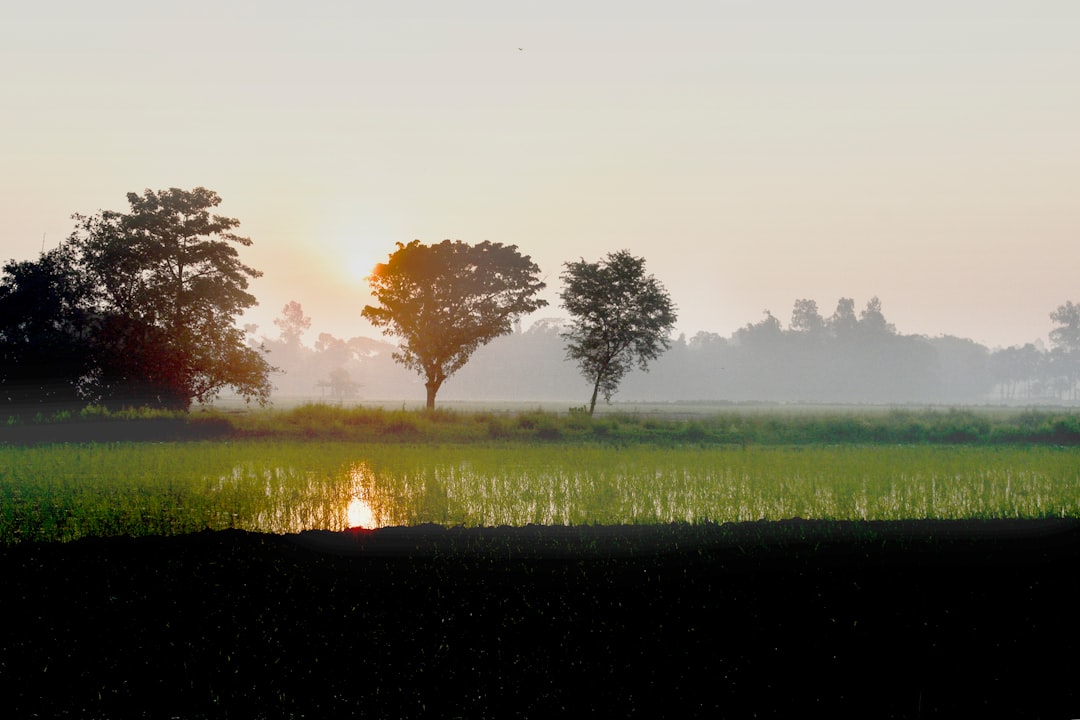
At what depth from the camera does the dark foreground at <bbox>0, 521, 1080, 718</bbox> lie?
6.55m

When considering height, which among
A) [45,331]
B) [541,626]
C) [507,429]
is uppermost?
[45,331]

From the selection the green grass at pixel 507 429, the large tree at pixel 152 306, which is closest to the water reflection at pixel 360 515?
the green grass at pixel 507 429

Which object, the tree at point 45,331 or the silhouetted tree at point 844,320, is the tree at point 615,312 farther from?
the silhouetted tree at point 844,320

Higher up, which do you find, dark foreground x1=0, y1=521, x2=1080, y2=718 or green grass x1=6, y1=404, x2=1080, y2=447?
green grass x1=6, y1=404, x2=1080, y2=447

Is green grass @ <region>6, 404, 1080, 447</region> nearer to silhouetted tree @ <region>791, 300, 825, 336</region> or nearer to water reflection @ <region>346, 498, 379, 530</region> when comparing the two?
water reflection @ <region>346, 498, 379, 530</region>

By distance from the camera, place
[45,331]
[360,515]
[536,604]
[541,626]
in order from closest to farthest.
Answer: [541,626], [536,604], [360,515], [45,331]

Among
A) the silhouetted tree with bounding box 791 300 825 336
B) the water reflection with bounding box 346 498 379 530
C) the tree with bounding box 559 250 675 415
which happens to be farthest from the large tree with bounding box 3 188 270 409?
the silhouetted tree with bounding box 791 300 825 336

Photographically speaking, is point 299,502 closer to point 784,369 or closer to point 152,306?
point 152,306

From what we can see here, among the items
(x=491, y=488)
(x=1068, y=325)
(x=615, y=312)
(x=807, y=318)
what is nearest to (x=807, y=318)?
(x=807, y=318)

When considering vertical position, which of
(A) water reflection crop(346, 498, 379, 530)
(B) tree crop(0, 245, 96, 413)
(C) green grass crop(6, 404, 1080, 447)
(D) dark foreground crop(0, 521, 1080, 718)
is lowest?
(D) dark foreground crop(0, 521, 1080, 718)

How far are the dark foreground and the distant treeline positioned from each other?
10749cm

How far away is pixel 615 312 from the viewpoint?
50344 millimetres

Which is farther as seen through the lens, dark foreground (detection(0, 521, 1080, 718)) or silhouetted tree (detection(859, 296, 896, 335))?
silhouetted tree (detection(859, 296, 896, 335))

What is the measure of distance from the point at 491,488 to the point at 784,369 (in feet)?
408
